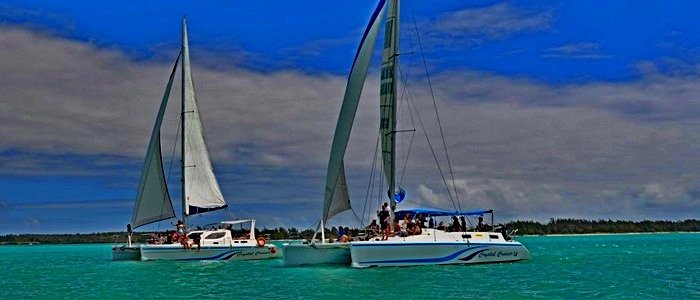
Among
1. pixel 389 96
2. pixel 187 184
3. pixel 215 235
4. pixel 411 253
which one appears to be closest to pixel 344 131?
pixel 389 96

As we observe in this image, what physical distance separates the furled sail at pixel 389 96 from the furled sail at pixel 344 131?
0.89 metres

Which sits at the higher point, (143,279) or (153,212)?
(153,212)

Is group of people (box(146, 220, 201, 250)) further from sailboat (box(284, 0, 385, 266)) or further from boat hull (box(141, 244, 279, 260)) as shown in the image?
sailboat (box(284, 0, 385, 266))

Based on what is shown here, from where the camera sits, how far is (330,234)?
45.2 metres

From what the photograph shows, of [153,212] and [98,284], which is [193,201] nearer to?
[153,212]

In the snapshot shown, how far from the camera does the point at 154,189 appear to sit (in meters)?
57.5

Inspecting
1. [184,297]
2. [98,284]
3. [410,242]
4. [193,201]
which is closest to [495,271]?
[410,242]

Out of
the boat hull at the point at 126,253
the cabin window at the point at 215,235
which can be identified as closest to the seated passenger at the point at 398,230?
the cabin window at the point at 215,235

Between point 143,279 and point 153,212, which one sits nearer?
point 143,279

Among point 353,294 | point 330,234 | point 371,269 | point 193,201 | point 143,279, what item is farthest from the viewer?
point 193,201

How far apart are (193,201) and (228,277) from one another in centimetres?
1591

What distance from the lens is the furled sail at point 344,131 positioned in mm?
41875

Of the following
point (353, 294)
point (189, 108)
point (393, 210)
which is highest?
point (189, 108)

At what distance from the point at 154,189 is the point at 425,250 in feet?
78.7
